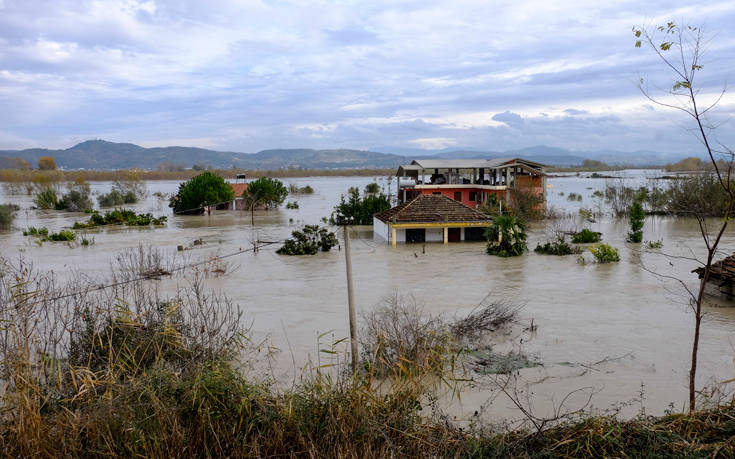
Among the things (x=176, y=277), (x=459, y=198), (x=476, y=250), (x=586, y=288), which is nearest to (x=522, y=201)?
(x=459, y=198)

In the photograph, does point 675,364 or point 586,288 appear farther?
point 586,288

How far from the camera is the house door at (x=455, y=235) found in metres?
31.6

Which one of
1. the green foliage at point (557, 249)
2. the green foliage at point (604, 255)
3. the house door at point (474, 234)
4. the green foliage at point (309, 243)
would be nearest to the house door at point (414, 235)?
the house door at point (474, 234)

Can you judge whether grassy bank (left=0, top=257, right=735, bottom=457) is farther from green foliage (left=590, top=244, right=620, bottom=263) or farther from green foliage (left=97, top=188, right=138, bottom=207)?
green foliage (left=97, top=188, right=138, bottom=207)

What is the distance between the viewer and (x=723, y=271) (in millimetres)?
16453

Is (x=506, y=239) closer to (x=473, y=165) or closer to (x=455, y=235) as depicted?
(x=455, y=235)

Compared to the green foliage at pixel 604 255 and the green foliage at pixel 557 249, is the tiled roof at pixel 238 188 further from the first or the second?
the green foliage at pixel 604 255

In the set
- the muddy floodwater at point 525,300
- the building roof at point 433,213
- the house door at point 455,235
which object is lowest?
the muddy floodwater at point 525,300

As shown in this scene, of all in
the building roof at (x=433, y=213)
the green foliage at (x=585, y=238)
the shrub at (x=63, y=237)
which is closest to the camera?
the building roof at (x=433, y=213)

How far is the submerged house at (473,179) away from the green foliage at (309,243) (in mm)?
13437

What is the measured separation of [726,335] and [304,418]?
37.9ft

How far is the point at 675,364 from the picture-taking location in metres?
11.9

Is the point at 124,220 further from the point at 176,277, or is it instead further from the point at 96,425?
the point at 96,425

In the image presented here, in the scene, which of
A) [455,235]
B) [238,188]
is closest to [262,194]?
[238,188]
